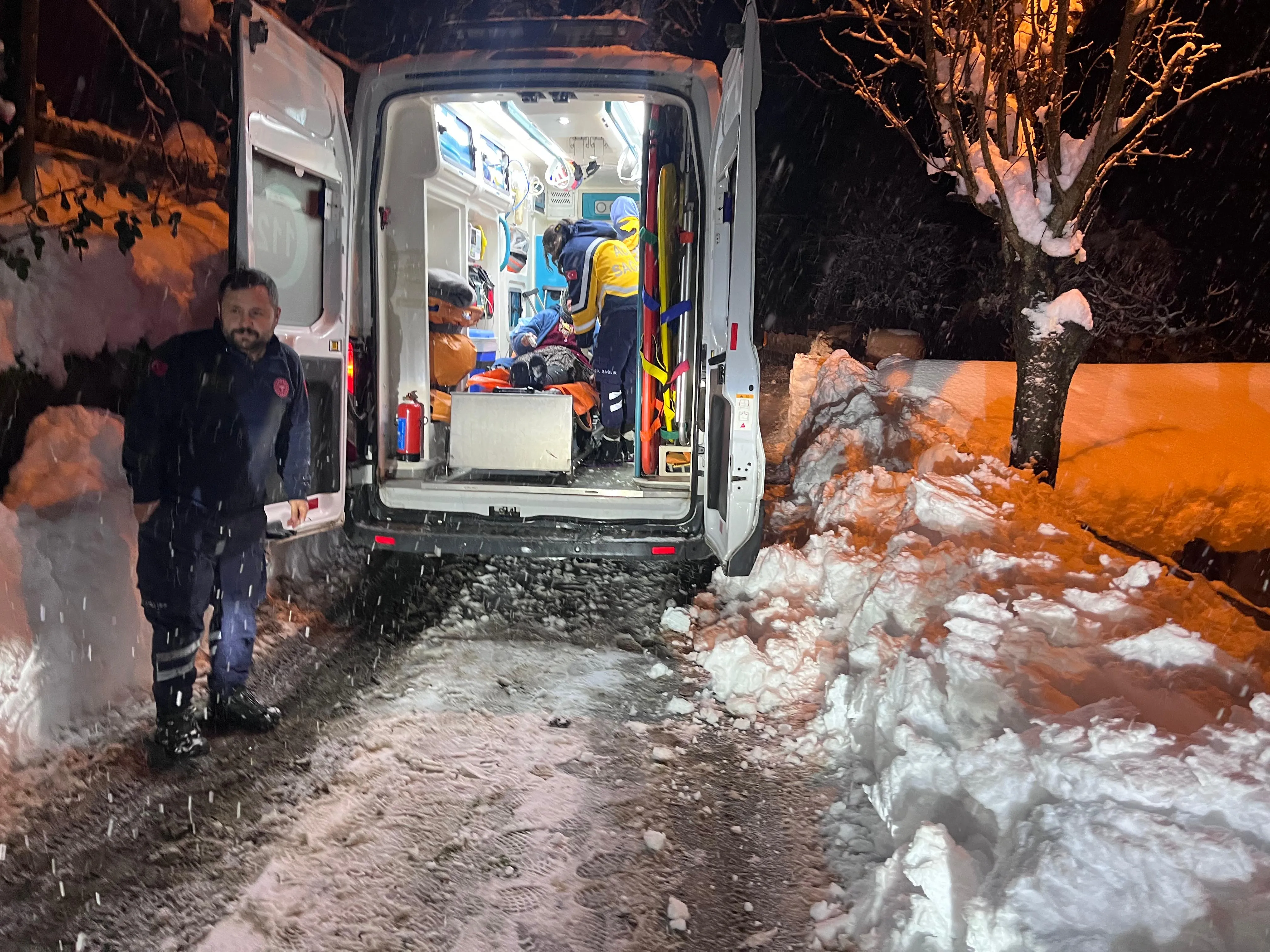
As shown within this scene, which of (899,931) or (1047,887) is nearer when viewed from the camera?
(1047,887)

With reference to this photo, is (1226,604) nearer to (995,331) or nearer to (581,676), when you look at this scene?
(581,676)

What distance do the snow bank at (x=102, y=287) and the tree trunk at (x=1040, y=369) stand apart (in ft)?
19.6

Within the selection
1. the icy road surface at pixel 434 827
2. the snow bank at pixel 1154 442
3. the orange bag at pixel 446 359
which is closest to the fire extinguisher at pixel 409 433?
the orange bag at pixel 446 359

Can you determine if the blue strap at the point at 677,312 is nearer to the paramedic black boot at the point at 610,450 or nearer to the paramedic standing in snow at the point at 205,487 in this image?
the paramedic black boot at the point at 610,450

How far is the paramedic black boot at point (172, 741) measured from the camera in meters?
3.04

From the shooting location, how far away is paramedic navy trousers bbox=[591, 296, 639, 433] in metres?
5.78

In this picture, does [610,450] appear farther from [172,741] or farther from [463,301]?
[172,741]

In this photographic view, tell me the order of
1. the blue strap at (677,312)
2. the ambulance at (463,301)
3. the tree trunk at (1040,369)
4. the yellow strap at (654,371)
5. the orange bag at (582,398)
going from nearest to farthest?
the ambulance at (463,301)
the blue strap at (677,312)
the yellow strap at (654,371)
the orange bag at (582,398)
the tree trunk at (1040,369)

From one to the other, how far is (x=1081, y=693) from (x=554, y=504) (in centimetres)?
267

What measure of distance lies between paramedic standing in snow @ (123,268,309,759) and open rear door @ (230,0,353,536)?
11.7 inches

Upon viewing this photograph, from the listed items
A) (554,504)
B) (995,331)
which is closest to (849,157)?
(995,331)

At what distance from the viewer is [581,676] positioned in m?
3.92

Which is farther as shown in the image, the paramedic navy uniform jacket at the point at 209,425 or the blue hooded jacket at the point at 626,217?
the blue hooded jacket at the point at 626,217

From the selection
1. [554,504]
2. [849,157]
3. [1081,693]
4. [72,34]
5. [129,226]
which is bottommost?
[1081,693]
